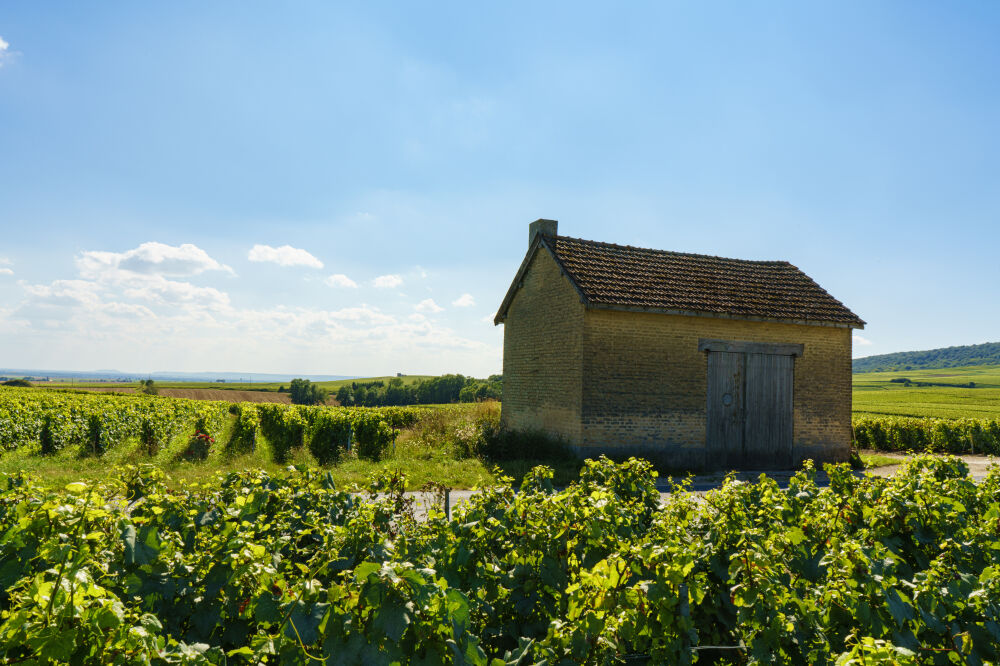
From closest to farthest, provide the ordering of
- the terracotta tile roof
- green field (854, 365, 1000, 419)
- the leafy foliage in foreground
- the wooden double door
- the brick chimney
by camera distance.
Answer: the leafy foliage in foreground, the terracotta tile roof, the wooden double door, the brick chimney, green field (854, 365, 1000, 419)

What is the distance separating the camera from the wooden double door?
1659 centimetres

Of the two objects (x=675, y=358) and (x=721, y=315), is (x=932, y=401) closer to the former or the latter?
(x=721, y=315)

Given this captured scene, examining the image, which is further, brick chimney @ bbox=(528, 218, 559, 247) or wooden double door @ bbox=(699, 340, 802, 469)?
brick chimney @ bbox=(528, 218, 559, 247)

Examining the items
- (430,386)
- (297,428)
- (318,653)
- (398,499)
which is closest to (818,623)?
(318,653)

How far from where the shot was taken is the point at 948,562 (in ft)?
13.1

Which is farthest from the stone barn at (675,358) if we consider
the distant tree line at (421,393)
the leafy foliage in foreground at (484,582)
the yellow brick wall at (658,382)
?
the distant tree line at (421,393)

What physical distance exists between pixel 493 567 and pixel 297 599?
1271 mm

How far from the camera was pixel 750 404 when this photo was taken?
55.9 ft

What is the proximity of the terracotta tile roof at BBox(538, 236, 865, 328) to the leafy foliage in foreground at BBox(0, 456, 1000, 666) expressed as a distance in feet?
38.7

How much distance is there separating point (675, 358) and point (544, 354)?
383 centimetres

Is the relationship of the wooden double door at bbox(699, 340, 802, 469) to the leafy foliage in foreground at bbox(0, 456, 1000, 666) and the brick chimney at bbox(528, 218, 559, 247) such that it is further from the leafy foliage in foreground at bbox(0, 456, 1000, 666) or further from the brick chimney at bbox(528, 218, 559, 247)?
the leafy foliage in foreground at bbox(0, 456, 1000, 666)

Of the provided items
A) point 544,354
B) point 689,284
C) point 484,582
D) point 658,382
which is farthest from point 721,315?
point 484,582

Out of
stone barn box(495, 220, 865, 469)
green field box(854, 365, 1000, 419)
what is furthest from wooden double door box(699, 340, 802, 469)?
green field box(854, 365, 1000, 419)

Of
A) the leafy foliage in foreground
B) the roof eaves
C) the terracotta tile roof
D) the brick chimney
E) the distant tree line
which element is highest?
the brick chimney
